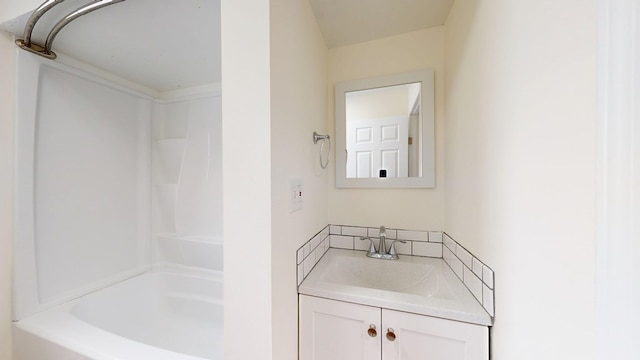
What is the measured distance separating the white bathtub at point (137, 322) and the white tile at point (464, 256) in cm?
136

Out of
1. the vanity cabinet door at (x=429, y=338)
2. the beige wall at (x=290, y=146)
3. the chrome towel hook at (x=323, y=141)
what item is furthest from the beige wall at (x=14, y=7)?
the vanity cabinet door at (x=429, y=338)

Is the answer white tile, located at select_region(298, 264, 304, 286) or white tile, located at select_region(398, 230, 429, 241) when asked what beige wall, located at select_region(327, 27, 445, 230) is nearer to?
white tile, located at select_region(398, 230, 429, 241)

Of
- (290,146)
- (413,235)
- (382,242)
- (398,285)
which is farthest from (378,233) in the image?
(290,146)

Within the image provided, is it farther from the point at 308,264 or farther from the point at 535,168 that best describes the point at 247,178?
the point at 535,168

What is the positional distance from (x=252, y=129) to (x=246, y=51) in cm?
28

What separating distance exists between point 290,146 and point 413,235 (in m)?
0.98

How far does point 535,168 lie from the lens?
0.58m

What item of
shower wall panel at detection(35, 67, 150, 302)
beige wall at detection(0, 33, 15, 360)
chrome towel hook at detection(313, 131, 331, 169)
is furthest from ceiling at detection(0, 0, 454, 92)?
chrome towel hook at detection(313, 131, 331, 169)

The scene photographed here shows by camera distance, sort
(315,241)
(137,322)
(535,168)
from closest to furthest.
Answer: (535,168)
(315,241)
(137,322)

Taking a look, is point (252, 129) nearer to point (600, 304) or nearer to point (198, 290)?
point (600, 304)

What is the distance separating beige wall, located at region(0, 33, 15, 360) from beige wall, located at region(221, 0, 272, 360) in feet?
4.58

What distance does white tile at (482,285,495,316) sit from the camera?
0.80m

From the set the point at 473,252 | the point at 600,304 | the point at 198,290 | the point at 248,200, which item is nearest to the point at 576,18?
the point at 600,304

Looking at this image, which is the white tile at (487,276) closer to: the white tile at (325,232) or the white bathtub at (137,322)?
the white tile at (325,232)
